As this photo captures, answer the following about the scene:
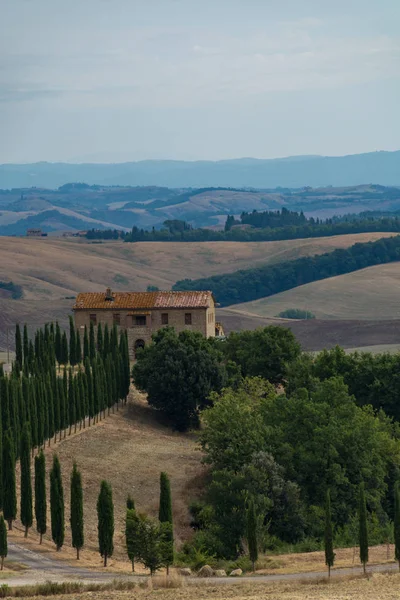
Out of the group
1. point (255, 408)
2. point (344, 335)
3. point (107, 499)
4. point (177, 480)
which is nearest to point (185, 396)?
point (255, 408)

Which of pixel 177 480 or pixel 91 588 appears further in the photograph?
pixel 177 480

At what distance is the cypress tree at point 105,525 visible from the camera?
173ft

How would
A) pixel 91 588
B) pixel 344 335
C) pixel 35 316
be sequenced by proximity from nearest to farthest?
pixel 91 588
pixel 344 335
pixel 35 316

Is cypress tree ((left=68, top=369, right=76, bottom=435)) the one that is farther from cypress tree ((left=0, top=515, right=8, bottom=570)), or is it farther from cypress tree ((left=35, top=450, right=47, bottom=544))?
cypress tree ((left=0, top=515, right=8, bottom=570))

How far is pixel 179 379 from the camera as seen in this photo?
89.9 meters

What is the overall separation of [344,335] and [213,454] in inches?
3733

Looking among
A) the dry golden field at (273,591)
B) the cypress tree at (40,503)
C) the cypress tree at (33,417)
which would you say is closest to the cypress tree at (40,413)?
the cypress tree at (33,417)

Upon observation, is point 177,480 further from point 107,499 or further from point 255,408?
point 107,499

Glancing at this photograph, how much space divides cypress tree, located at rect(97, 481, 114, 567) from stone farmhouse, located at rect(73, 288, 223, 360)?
5346 centimetres

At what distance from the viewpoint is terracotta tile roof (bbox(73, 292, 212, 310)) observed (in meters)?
108

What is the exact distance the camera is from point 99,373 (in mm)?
84625

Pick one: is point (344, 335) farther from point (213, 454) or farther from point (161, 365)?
point (213, 454)

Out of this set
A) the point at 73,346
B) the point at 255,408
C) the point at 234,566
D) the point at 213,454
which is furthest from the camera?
the point at 73,346

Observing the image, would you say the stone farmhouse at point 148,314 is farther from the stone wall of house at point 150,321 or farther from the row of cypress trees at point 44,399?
the row of cypress trees at point 44,399
